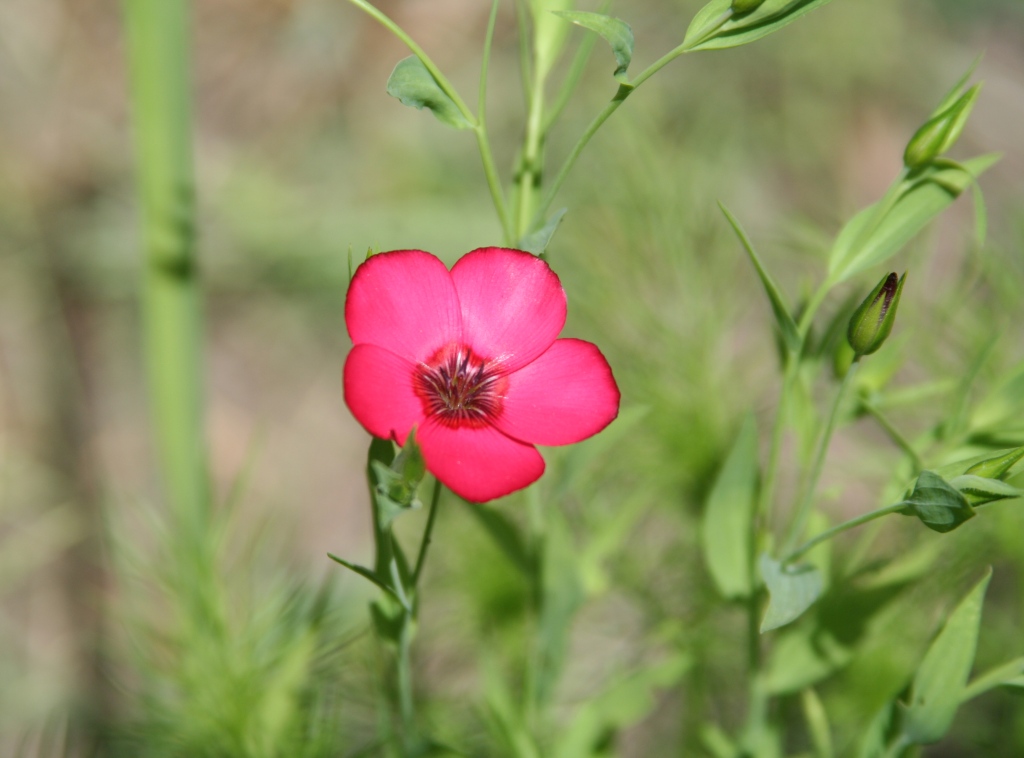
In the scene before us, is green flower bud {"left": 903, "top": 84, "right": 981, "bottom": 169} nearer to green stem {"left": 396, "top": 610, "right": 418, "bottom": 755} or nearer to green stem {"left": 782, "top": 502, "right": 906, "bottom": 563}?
green stem {"left": 782, "top": 502, "right": 906, "bottom": 563}

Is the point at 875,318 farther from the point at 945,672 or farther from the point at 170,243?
the point at 170,243

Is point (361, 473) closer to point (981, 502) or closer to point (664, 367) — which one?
point (664, 367)

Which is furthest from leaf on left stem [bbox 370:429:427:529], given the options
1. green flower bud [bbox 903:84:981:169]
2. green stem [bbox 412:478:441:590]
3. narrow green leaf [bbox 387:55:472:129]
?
green flower bud [bbox 903:84:981:169]

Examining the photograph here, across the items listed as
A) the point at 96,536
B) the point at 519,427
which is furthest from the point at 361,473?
the point at 519,427

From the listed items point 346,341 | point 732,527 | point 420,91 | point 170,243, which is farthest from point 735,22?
point 346,341

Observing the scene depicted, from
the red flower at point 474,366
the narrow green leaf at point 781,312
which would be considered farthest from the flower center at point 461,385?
the narrow green leaf at point 781,312

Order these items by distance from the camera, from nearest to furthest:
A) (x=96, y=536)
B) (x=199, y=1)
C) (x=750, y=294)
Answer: (x=750, y=294) < (x=96, y=536) < (x=199, y=1)

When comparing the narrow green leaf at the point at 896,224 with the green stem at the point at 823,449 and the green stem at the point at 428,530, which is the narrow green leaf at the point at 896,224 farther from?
the green stem at the point at 428,530
